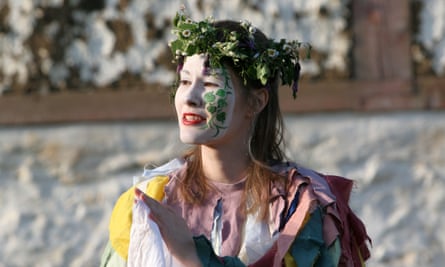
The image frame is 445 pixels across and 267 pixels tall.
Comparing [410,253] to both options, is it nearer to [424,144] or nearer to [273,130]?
[424,144]

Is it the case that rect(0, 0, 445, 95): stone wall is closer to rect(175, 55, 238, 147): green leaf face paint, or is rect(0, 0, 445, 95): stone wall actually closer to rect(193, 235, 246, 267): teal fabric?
rect(175, 55, 238, 147): green leaf face paint

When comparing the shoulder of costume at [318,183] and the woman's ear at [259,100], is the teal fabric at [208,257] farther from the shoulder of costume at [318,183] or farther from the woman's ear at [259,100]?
the woman's ear at [259,100]

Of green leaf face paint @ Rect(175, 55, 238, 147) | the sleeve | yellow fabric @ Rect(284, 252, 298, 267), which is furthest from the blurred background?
yellow fabric @ Rect(284, 252, 298, 267)

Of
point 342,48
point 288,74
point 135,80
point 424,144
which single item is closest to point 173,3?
point 135,80

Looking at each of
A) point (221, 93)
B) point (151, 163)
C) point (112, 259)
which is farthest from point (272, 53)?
point (151, 163)

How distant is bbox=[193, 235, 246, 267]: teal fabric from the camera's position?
369 cm

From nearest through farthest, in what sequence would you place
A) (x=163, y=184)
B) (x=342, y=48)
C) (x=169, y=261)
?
1. (x=169, y=261)
2. (x=163, y=184)
3. (x=342, y=48)

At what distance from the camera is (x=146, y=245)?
3.80 metres

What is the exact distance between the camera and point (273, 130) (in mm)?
4094

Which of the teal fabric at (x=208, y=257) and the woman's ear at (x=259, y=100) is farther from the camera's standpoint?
the woman's ear at (x=259, y=100)

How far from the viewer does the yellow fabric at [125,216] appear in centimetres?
394

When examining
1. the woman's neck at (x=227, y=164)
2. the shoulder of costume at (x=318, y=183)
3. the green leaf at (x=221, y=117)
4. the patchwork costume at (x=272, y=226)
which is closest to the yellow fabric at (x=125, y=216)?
the patchwork costume at (x=272, y=226)

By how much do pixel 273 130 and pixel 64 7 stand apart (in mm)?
2647

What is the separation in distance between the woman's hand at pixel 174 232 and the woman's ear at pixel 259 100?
1.70 feet
